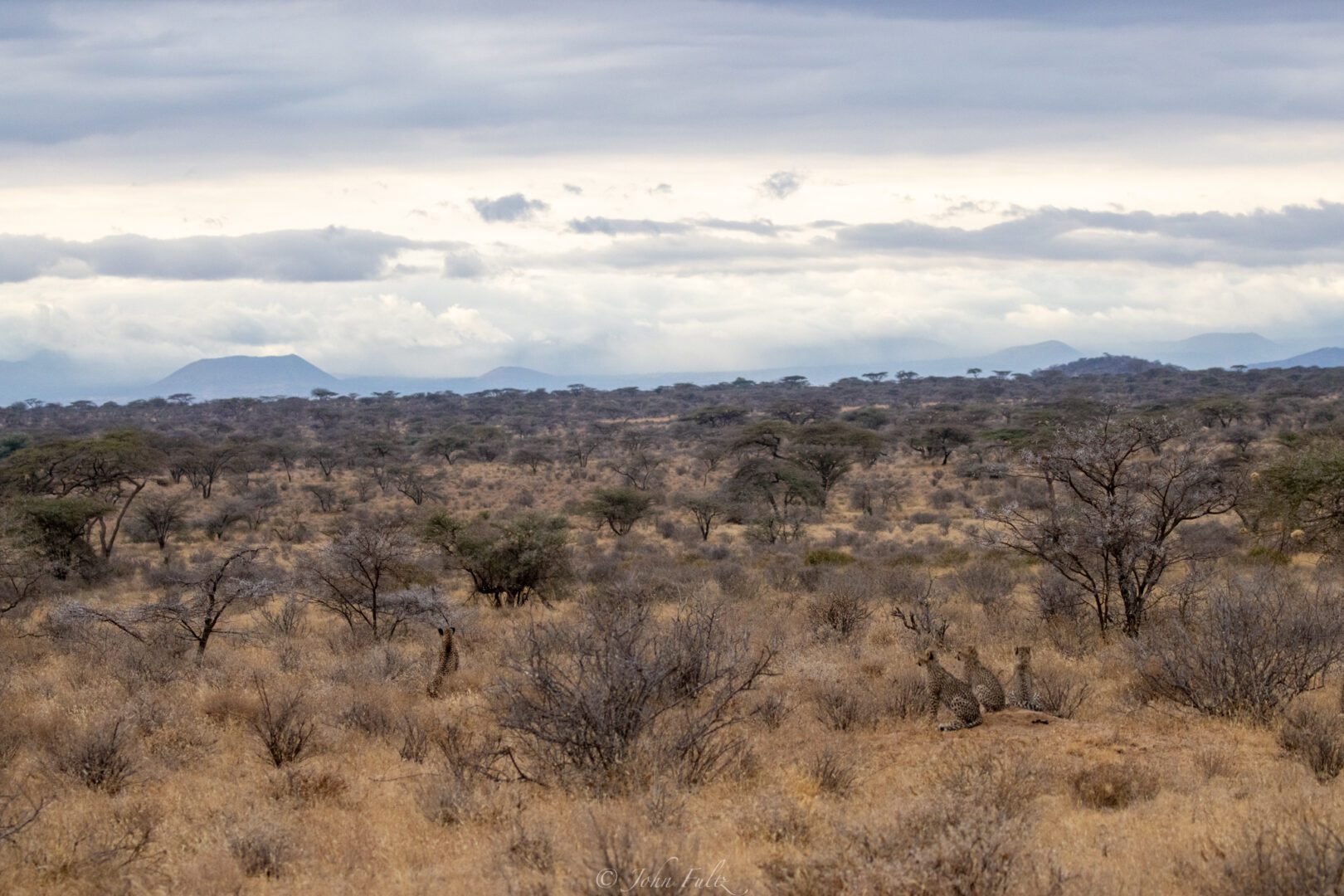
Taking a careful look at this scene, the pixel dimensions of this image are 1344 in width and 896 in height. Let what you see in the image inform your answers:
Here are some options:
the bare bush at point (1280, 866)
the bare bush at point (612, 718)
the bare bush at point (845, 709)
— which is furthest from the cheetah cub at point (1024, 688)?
the bare bush at point (1280, 866)

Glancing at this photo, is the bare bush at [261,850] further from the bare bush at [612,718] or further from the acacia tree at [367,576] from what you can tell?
the acacia tree at [367,576]

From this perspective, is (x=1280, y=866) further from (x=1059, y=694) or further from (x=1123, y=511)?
(x=1123, y=511)

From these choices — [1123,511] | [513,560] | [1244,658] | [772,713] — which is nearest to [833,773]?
[772,713]

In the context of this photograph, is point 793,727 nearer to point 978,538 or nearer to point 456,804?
point 456,804

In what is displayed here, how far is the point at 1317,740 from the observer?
26.8ft

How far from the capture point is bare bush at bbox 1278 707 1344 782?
798 centimetres

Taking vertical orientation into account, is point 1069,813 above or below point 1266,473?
below

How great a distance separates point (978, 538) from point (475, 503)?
34.5m

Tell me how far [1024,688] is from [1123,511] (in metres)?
4.29

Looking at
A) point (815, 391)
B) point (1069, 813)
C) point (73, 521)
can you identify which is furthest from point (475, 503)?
point (815, 391)

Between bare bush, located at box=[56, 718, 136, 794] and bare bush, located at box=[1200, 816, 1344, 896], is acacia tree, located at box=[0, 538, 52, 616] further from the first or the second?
bare bush, located at box=[1200, 816, 1344, 896]

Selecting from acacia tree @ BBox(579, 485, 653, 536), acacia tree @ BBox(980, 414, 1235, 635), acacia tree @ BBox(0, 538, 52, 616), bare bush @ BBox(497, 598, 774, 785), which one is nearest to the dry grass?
bare bush @ BBox(497, 598, 774, 785)

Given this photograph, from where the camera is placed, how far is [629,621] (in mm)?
10656

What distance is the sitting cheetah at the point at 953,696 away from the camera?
952cm
